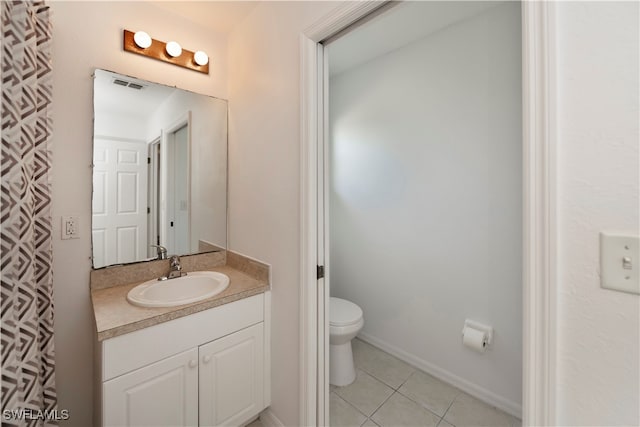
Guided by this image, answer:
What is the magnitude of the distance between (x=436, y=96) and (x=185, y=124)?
5.62 ft

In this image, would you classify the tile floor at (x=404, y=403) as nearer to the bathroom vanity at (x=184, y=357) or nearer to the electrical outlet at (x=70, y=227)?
the bathroom vanity at (x=184, y=357)

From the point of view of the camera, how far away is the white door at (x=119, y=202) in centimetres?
143

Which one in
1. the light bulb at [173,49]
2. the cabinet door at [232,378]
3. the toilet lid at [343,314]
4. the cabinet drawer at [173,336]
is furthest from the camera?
the toilet lid at [343,314]

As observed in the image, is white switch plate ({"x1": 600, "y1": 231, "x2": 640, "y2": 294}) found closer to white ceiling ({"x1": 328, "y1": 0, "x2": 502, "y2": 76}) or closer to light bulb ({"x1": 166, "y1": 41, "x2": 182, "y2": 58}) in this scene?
white ceiling ({"x1": 328, "y1": 0, "x2": 502, "y2": 76})

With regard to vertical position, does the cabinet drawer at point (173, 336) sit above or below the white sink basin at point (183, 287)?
below

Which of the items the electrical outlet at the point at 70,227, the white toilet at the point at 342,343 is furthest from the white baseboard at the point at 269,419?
the electrical outlet at the point at 70,227

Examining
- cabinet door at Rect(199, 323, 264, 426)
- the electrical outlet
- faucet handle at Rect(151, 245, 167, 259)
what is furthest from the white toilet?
the electrical outlet

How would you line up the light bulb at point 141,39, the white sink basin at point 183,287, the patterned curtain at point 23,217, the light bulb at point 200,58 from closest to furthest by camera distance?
the patterned curtain at point 23,217
the white sink basin at point 183,287
the light bulb at point 141,39
the light bulb at point 200,58

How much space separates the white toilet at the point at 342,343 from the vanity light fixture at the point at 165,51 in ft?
6.27

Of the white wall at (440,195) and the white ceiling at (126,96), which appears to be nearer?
the white ceiling at (126,96)

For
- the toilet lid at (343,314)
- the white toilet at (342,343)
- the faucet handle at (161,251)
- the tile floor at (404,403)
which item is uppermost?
the faucet handle at (161,251)

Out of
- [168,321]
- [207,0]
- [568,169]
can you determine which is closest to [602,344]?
[568,169]

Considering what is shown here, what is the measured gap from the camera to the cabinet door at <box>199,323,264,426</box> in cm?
126

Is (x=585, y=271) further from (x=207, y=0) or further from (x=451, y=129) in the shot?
(x=207, y=0)
